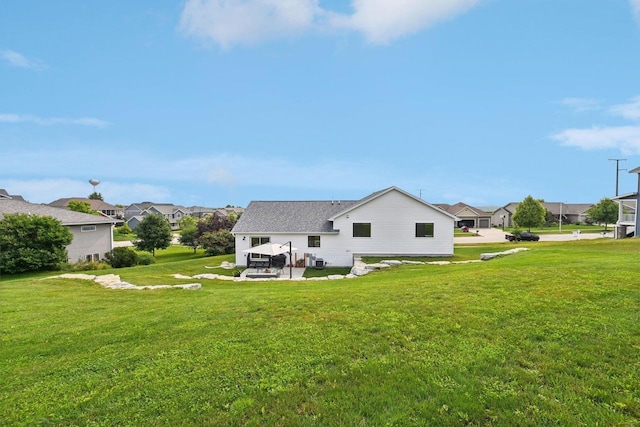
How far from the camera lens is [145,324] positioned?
22.6ft

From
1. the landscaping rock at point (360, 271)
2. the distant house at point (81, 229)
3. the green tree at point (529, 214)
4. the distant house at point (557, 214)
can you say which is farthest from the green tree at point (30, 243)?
the distant house at point (557, 214)

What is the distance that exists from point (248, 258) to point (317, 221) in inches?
226

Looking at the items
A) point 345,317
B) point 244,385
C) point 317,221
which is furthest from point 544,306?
point 317,221

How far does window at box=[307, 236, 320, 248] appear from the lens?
22984mm

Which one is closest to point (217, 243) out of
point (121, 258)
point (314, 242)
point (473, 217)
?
point (121, 258)

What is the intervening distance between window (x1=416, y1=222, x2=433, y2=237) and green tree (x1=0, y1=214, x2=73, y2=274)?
78.7 ft

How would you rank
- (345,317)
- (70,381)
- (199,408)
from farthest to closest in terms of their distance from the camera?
1. (345,317)
2. (70,381)
3. (199,408)

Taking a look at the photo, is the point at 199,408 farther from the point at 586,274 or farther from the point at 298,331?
the point at 586,274

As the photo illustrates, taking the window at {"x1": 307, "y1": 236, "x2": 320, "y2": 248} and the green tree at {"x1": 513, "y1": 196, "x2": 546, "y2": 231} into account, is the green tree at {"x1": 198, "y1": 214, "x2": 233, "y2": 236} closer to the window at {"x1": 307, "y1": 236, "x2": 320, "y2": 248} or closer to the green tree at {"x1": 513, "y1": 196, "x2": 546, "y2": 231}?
the window at {"x1": 307, "y1": 236, "x2": 320, "y2": 248}

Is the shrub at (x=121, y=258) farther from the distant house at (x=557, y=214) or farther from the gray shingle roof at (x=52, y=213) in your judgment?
the distant house at (x=557, y=214)

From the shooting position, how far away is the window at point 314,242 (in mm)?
22984

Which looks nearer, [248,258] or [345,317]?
[345,317]

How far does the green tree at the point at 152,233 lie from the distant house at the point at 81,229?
636cm

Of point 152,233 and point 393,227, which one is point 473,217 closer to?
point 393,227
